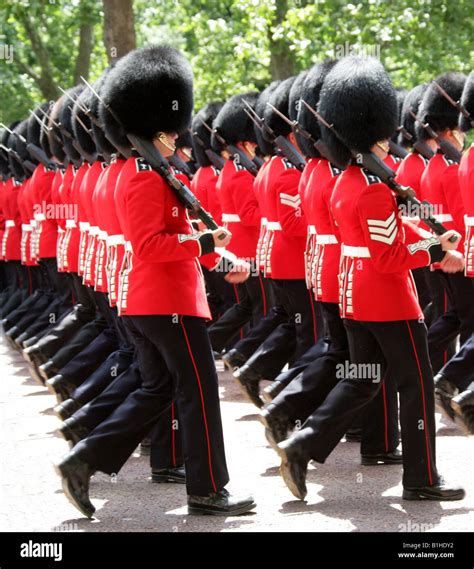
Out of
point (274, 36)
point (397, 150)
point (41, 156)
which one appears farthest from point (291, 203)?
point (274, 36)

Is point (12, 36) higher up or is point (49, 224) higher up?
point (12, 36)

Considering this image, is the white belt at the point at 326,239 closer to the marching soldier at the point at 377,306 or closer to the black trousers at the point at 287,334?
the marching soldier at the point at 377,306

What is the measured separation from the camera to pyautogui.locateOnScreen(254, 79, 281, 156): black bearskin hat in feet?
28.2

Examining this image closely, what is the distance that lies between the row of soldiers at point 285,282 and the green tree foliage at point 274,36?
3300mm

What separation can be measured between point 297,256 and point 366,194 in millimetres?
2203

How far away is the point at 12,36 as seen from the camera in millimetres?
21297

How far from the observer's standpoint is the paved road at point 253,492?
5.30 m

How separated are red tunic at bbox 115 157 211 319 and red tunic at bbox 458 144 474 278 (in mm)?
1915

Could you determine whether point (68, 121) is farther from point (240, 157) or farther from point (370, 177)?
point (370, 177)

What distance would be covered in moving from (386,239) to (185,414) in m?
1.03

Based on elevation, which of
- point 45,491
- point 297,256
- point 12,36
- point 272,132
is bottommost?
point 45,491

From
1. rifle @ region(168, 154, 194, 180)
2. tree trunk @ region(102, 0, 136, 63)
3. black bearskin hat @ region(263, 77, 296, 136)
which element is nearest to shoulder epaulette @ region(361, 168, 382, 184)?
black bearskin hat @ region(263, 77, 296, 136)
